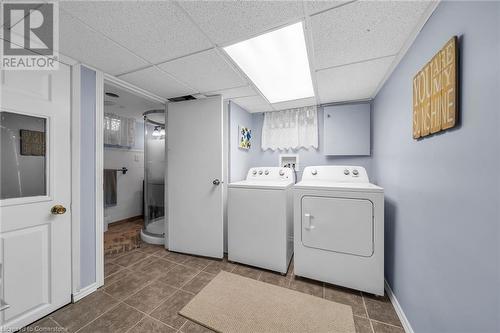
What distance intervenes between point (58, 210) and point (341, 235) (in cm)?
241

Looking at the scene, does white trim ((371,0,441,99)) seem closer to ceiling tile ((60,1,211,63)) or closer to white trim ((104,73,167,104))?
ceiling tile ((60,1,211,63))

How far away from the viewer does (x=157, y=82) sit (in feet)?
6.53

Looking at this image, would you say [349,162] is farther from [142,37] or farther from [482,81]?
[142,37]

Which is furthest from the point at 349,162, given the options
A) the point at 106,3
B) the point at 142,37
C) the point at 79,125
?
the point at 79,125

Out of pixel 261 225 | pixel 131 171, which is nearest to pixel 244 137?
pixel 261 225

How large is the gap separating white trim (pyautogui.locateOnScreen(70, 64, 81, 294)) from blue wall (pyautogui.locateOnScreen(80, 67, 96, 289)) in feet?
0.10

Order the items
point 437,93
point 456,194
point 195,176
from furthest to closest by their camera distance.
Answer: point 195,176 → point 437,93 → point 456,194

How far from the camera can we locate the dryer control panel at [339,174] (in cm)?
215

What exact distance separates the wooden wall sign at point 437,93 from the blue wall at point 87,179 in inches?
99.8

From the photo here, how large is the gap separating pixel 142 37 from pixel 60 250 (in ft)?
5.85

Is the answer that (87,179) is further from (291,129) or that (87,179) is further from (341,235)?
(291,129)

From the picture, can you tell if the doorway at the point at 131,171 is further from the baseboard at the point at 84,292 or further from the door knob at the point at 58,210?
the door knob at the point at 58,210

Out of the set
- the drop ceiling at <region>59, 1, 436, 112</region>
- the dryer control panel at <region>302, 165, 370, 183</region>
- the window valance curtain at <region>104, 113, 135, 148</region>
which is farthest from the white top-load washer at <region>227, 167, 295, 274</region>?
the window valance curtain at <region>104, 113, 135, 148</region>

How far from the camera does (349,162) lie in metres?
2.57
